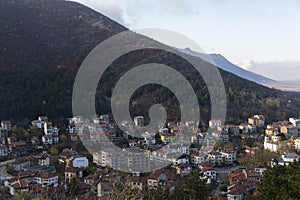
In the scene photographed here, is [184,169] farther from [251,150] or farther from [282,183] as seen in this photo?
[282,183]

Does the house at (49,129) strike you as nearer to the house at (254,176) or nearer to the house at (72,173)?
the house at (72,173)

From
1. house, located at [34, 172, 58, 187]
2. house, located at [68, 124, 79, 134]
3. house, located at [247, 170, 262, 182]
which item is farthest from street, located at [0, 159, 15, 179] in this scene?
house, located at [247, 170, 262, 182]

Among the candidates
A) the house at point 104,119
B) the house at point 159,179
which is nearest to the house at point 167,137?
the house at point 104,119

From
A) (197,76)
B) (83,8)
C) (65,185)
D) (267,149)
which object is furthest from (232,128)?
(83,8)

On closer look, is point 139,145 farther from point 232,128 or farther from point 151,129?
point 232,128

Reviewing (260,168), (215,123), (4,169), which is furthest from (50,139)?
(260,168)

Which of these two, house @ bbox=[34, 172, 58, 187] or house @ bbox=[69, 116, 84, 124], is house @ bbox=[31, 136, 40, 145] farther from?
house @ bbox=[34, 172, 58, 187]
